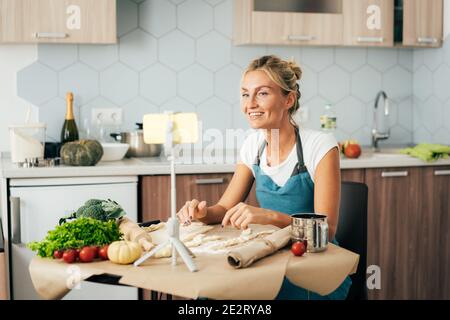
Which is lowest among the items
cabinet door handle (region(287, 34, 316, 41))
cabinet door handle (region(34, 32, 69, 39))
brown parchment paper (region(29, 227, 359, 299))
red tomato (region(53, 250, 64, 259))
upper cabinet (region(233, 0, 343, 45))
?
brown parchment paper (region(29, 227, 359, 299))

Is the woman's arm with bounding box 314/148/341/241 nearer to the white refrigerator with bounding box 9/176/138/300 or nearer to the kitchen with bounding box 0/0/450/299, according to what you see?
the kitchen with bounding box 0/0/450/299

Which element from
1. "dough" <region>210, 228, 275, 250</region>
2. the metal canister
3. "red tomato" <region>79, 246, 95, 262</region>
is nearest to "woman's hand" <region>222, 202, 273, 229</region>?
"dough" <region>210, 228, 275, 250</region>

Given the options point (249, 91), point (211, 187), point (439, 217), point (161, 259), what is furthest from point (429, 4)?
point (161, 259)

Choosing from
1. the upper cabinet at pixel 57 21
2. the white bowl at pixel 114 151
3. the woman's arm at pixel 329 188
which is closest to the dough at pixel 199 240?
the woman's arm at pixel 329 188

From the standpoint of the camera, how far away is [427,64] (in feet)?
14.2

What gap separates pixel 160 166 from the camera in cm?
339

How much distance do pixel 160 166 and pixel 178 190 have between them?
160mm

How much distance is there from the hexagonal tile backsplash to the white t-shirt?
1413mm

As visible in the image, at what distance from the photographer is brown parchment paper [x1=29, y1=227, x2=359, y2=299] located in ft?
5.22

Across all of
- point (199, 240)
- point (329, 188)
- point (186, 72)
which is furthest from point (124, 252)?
point (186, 72)

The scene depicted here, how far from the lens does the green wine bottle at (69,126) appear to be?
12.1 feet

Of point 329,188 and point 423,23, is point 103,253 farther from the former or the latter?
point 423,23

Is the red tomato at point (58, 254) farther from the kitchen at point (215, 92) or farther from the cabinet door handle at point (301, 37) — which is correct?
the cabinet door handle at point (301, 37)

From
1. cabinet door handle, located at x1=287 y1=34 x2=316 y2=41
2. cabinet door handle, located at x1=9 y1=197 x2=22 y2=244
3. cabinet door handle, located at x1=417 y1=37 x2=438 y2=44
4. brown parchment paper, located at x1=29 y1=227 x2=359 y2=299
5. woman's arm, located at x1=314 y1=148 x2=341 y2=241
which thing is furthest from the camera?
cabinet door handle, located at x1=417 y1=37 x2=438 y2=44
